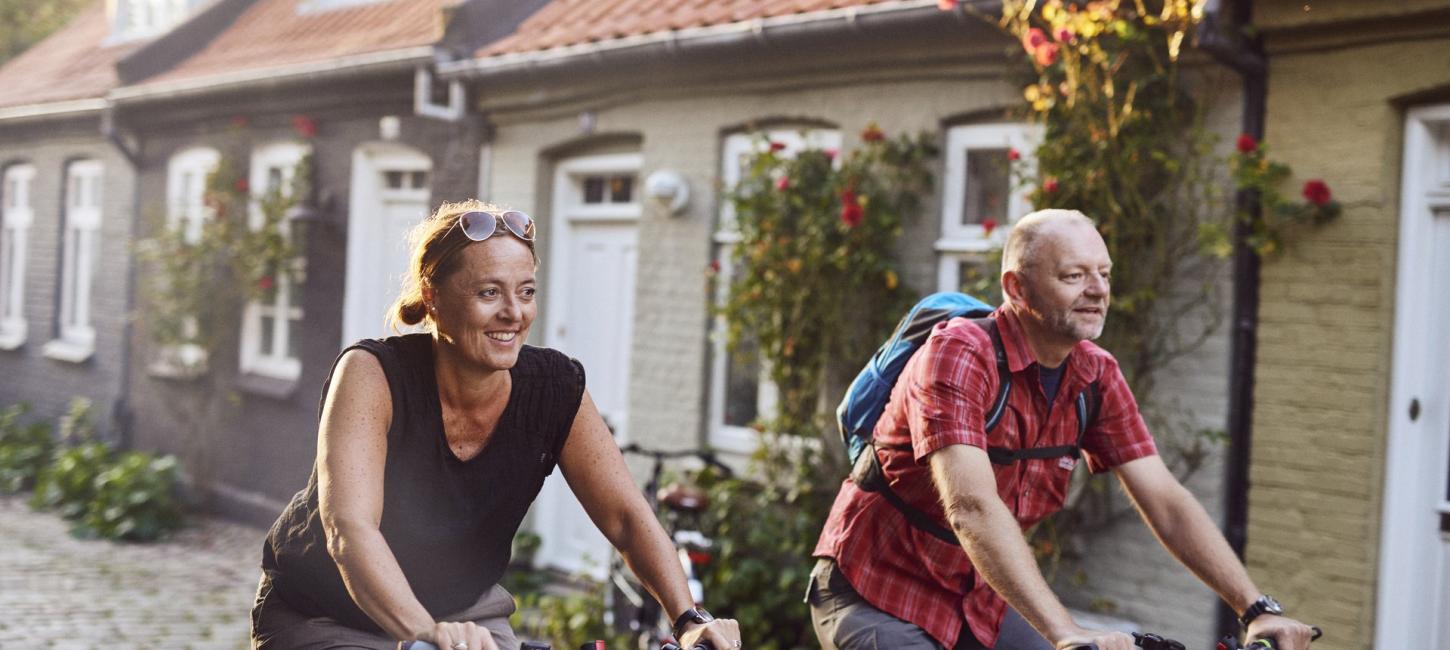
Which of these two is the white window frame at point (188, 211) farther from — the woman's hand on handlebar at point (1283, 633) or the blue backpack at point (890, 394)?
the woman's hand on handlebar at point (1283, 633)

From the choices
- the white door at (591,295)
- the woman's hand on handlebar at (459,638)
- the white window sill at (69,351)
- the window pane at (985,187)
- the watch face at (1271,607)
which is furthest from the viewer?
the white window sill at (69,351)

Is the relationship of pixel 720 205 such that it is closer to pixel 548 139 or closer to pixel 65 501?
pixel 548 139

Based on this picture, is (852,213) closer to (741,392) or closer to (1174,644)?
(741,392)

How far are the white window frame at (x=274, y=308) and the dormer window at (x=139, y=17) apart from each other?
4.40 meters

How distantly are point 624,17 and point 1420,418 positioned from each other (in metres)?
5.70

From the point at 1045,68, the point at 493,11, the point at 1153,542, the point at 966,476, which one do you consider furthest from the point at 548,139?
the point at 966,476

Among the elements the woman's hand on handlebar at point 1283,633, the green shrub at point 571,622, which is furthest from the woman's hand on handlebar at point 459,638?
the green shrub at point 571,622

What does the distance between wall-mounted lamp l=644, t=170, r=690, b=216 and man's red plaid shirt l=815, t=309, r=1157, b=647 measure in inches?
228

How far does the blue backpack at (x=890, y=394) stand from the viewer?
3.68 meters

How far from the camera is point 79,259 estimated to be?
17438 millimetres

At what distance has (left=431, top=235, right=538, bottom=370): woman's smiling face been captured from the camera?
130 inches

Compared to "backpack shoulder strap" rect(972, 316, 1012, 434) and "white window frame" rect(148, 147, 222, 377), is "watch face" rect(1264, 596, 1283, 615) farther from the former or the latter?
"white window frame" rect(148, 147, 222, 377)

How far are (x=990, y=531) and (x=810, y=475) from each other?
16.4ft

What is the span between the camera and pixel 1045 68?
7.28 m
